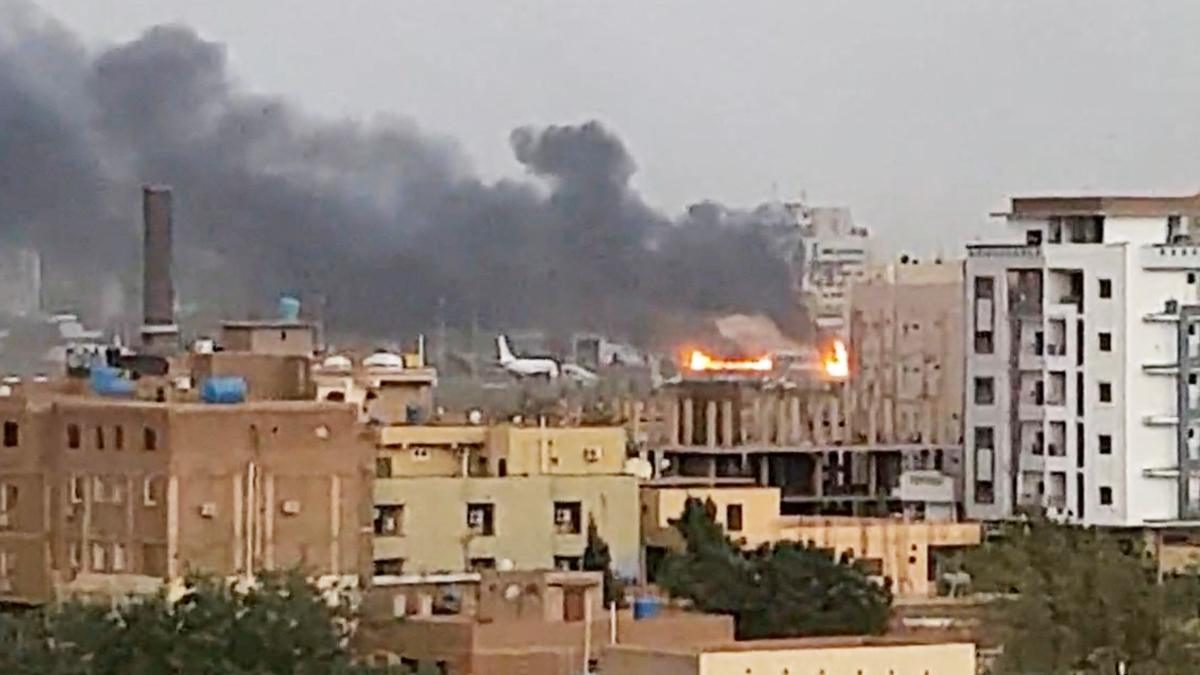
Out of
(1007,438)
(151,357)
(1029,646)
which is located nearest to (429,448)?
(151,357)

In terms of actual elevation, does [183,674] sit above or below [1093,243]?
below

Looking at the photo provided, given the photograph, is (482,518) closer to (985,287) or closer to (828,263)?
(985,287)

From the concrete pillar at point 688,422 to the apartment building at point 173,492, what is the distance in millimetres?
9100

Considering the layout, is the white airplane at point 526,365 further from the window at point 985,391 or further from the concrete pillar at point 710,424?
the window at point 985,391

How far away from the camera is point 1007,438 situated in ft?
122

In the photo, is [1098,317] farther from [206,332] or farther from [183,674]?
[183,674]

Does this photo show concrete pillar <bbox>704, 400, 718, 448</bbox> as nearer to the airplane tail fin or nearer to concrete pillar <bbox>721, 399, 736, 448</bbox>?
concrete pillar <bbox>721, 399, 736, 448</bbox>

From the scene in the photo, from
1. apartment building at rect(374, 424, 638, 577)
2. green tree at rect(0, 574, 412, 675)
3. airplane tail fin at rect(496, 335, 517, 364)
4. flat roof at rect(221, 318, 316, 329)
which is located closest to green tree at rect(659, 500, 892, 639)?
apartment building at rect(374, 424, 638, 577)

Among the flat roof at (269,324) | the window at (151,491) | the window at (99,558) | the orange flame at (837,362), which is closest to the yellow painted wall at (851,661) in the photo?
the window at (151,491)

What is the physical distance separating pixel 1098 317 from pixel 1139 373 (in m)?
0.47

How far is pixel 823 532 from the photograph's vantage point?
33.6 metres

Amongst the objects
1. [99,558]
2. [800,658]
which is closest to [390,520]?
[99,558]

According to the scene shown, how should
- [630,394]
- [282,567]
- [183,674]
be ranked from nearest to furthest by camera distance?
1. [183,674]
2. [282,567]
3. [630,394]

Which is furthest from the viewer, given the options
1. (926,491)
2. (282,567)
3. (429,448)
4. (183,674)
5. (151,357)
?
(926,491)
